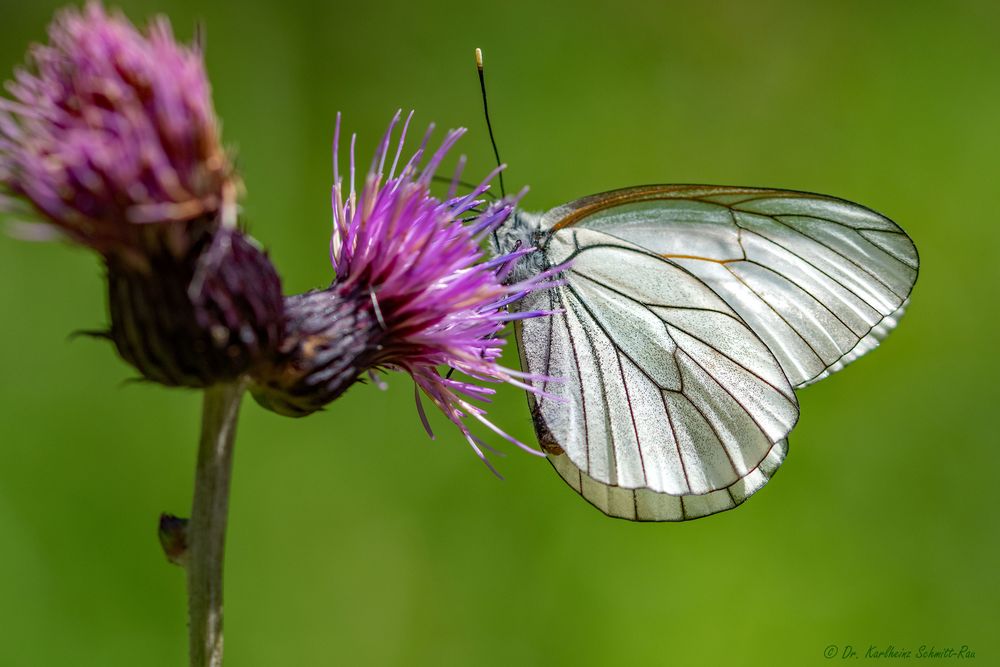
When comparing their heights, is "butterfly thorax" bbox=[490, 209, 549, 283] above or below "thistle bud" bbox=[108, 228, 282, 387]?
above

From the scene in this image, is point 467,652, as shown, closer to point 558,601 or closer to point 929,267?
point 558,601

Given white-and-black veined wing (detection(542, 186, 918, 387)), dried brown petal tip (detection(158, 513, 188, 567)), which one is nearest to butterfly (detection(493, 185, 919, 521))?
white-and-black veined wing (detection(542, 186, 918, 387))

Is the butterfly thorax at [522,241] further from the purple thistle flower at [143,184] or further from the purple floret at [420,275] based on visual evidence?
the purple thistle flower at [143,184]

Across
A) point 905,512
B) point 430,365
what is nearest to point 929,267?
point 905,512

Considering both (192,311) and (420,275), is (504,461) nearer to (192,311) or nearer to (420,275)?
(420,275)

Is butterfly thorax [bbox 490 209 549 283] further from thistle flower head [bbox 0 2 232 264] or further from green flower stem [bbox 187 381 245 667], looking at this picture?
thistle flower head [bbox 0 2 232 264]

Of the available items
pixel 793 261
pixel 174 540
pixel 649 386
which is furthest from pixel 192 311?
pixel 793 261

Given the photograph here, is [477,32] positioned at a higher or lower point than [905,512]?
higher
